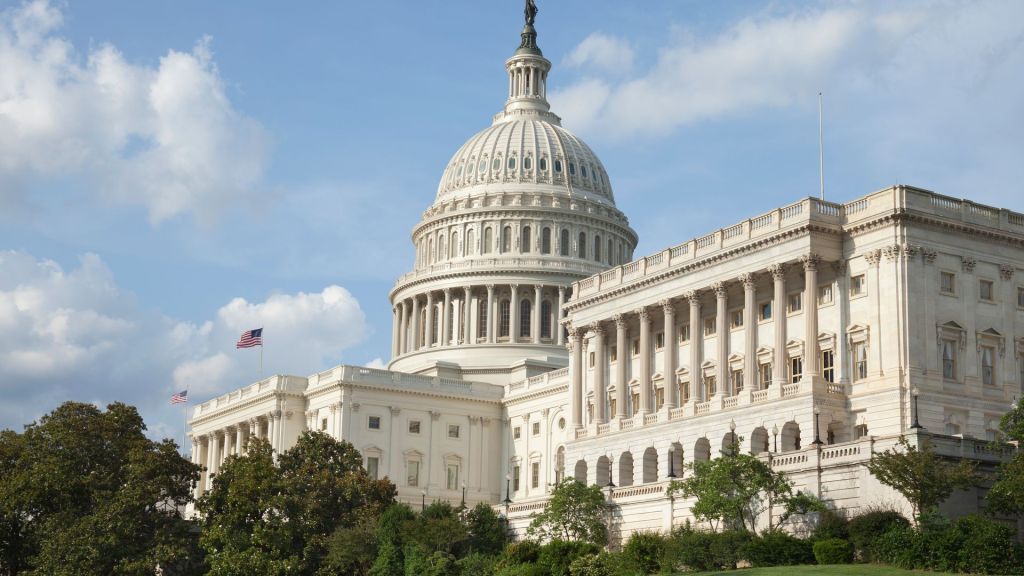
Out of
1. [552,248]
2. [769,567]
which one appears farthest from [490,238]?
[769,567]

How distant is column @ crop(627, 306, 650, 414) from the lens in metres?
102

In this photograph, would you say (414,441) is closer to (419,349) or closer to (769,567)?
(419,349)

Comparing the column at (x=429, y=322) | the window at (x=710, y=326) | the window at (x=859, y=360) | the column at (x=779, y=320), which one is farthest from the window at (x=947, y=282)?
the column at (x=429, y=322)

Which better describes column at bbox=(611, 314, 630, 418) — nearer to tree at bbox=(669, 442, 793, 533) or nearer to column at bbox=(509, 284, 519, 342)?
tree at bbox=(669, 442, 793, 533)

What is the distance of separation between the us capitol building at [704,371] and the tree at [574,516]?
158 cm

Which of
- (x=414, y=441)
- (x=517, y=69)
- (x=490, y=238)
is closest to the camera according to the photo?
(x=414, y=441)

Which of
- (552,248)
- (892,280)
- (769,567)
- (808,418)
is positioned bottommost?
(769,567)

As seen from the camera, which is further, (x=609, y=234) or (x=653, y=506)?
(x=609, y=234)

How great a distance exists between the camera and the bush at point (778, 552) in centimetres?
6850

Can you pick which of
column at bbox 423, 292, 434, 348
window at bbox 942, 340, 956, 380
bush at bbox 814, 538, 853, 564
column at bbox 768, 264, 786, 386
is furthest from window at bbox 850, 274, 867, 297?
column at bbox 423, 292, 434, 348

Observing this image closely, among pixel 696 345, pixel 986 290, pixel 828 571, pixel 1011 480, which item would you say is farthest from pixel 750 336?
pixel 828 571

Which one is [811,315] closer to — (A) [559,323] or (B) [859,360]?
(B) [859,360]

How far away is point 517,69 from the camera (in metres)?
172

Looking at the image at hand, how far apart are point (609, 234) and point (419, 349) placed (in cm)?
2270
